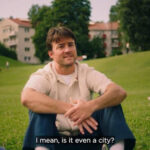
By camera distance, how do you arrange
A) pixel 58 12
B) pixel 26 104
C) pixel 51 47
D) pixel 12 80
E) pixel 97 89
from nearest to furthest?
pixel 26 104
pixel 97 89
pixel 51 47
pixel 12 80
pixel 58 12

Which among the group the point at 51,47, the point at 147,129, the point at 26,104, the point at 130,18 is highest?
the point at 130,18

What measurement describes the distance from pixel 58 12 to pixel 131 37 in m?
17.1

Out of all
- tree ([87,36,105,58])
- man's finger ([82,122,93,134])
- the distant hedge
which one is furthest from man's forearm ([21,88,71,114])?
the distant hedge

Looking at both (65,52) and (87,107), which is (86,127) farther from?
(65,52)

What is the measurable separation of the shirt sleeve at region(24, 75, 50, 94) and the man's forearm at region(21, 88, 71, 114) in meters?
0.08

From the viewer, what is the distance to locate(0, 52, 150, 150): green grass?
18.3ft

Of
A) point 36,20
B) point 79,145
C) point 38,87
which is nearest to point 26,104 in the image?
point 38,87

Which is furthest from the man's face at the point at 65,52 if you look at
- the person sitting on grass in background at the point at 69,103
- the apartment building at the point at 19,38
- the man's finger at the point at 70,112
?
the apartment building at the point at 19,38

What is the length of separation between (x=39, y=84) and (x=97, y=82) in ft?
2.50

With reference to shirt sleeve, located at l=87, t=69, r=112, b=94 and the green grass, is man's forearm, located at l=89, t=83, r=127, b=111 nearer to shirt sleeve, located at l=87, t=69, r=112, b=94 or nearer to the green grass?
shirt sleeve, located at l=87, t=69, r=112, b=94

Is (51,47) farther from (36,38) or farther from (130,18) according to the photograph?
(36,38)

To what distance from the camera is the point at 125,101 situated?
502 inches

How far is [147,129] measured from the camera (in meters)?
5.94

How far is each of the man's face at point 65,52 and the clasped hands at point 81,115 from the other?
738 millimetres
